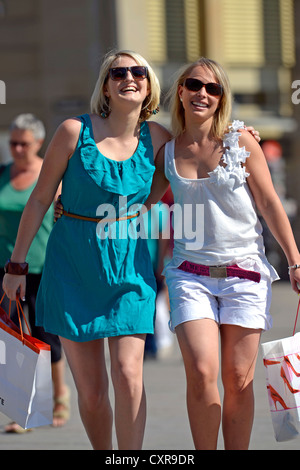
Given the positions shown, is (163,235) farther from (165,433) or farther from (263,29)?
(263,29)

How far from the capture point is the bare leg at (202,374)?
427 centimetres

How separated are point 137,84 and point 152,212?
0.69 m

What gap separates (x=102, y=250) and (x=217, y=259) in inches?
20.4

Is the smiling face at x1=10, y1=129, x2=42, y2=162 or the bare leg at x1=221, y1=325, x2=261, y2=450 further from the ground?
the smiling face at x1=10, y1=129, x2=42, y2=162

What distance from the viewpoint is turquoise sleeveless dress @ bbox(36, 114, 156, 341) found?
4.37 meters

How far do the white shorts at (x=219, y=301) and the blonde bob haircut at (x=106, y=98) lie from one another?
0.80 m

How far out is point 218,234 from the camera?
14.4 ft

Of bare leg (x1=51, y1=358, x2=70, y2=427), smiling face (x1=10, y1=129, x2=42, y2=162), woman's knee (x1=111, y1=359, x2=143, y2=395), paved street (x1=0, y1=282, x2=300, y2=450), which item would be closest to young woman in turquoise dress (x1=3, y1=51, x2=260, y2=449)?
woman's knee (x1=111, y1=359, x2=143, y2=395)

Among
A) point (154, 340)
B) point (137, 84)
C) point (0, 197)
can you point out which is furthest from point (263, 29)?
point (137, 84)

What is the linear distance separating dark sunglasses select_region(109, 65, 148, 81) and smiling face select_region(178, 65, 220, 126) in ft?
0.72

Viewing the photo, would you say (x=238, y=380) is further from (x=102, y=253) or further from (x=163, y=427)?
(x=163, y=427)

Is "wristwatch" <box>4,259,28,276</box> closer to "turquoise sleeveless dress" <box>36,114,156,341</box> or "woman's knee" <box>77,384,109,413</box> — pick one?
"turquoise sleeveless dress" <box>36,114,156,341</box>

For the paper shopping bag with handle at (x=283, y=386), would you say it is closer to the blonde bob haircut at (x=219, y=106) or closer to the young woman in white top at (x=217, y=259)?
the young woman in white top at (x=217, y=259)

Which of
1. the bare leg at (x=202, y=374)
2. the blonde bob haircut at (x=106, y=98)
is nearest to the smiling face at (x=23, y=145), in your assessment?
the blonde bob haircut at (x=106, y=98)
